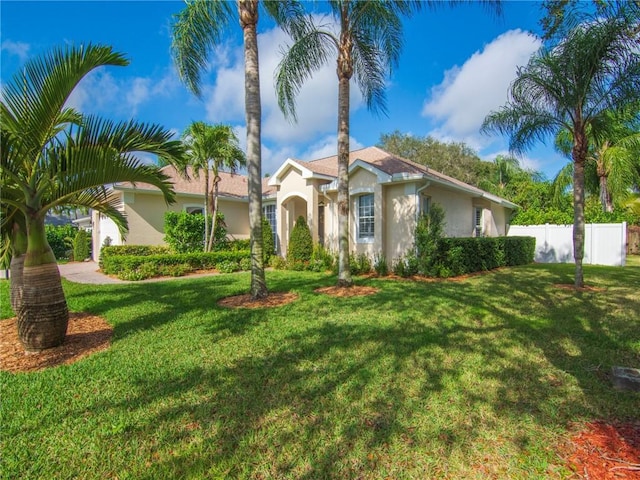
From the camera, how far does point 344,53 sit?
368 inches

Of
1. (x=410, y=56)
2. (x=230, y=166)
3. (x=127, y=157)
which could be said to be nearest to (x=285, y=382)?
(x=127, y=157)

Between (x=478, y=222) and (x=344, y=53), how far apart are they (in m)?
12.8

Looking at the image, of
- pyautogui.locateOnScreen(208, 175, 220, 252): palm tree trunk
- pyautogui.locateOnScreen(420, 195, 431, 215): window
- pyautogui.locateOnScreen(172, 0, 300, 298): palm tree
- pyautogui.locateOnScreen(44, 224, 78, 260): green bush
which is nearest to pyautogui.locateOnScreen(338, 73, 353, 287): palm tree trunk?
pyautogui.locateOnScreen(172, 0, 300, 298): palm tree

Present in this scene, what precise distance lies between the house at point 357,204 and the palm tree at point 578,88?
347 cm

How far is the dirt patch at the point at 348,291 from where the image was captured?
873cm

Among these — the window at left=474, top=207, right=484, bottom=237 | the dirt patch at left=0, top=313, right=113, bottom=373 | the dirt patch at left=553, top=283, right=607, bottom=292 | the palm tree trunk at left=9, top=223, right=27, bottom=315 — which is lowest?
the dirt patch at left=0, top=313, right=113, bottom=373

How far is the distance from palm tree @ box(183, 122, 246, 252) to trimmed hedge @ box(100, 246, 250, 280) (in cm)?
126

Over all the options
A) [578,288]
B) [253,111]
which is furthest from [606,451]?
[578,288]

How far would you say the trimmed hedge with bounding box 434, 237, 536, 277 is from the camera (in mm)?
11727

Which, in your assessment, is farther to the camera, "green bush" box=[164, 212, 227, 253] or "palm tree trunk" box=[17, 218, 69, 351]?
"green bush" box=[164, 212, 227, 253]

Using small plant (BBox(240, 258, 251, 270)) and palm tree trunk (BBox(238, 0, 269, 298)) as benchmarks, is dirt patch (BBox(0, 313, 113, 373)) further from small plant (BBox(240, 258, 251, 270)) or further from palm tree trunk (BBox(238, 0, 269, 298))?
small plant (BBox(240, 258, 251, 270))

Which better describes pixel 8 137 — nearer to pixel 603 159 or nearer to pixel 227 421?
pixel 227 421

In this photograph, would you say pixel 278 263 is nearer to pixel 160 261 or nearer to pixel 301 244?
pixel 301 244

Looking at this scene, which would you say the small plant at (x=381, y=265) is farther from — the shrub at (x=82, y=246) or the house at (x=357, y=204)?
the shrub at (x=82, y=246)
